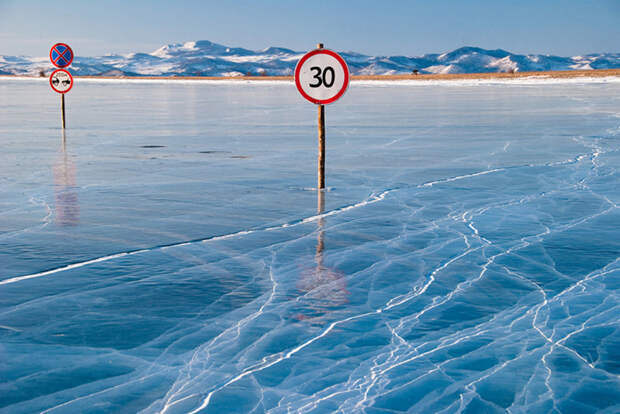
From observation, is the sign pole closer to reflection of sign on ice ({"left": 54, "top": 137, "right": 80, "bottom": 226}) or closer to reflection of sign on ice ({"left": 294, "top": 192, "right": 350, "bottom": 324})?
reflection of sign on ice ({"left": 54, "top": 137, "right": 80, "bottom": 226})

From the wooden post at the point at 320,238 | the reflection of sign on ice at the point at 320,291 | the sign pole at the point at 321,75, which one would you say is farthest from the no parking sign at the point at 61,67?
the reflection of sign on ice at the point at 320,291

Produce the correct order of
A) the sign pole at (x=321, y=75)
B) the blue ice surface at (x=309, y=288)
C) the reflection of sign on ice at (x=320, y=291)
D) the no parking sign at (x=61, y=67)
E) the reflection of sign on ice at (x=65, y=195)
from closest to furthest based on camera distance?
the blue ice surface at (x=309, y=288) → the reflection of sign on ice at (x=320, y=291) → the reflection of sign on ice at (x=65, y=195) → the sign pole at (x=321, y=75) → the no parking sign at (x=61, y=67)

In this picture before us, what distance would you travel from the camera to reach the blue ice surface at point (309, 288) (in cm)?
420

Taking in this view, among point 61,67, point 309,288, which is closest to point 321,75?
point 309,288

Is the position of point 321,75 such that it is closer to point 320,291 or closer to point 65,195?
point 65,195

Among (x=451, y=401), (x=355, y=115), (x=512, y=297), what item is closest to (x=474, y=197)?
(x=512, y=297)

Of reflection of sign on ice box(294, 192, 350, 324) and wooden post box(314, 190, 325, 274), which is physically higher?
wooden post box(314, 190, 325, 274)

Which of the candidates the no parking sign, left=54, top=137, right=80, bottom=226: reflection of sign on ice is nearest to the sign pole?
left=54, top=137, right=80, bottom=226: reflection of sign on ice

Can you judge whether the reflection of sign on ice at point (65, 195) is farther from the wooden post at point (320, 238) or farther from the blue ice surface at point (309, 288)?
the wooden post at point (320, 238)

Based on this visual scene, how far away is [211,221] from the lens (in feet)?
28.9

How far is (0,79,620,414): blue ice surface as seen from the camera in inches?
165

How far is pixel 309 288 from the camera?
6105 millimetres

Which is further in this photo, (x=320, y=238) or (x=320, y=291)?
(x=320, y=238)

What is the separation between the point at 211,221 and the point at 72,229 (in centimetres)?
149
